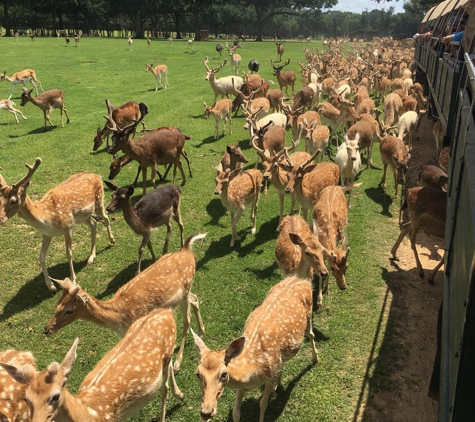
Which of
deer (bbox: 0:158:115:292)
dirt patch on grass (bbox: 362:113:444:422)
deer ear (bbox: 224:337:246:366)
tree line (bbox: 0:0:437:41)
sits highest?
tree line (bbox: 0:0:437:41)

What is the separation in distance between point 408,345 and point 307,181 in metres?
4.12

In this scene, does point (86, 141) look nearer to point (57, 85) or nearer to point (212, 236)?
point (212, 236)

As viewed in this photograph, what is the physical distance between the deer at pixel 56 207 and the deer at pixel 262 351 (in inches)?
150

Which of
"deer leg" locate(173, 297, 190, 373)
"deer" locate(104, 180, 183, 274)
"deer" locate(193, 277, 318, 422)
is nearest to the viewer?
"deer" locate(193, 277, 318, 422)

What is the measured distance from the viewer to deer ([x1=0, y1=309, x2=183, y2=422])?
333 cm

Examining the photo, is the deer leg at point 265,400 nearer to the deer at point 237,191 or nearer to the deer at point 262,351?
the deer at point 262,351

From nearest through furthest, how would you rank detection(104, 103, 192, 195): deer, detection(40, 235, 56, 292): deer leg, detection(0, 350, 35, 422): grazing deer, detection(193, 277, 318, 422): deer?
detection(0, 350, 35, 422): grazing deer < detection(193, 277, 318, 422): deer < detection(40, 235, 56, 292): deer leg < detection(104, 103, 192, 195): deer

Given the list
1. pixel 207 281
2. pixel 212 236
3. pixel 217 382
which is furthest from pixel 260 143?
pixel 217 382

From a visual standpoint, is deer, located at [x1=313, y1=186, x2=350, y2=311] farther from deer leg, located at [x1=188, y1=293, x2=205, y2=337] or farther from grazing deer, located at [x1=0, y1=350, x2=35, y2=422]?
grazing deer, located at [x1=0, y1=350, x2=35, y2=422]

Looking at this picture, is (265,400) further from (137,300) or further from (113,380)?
(137,300)

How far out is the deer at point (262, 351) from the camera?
3.88 meters

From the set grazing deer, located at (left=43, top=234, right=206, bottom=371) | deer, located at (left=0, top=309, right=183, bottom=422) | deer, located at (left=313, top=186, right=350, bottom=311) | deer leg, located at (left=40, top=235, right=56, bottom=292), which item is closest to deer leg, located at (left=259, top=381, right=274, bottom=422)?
deer, located at (left=0, top=309, right=183, bottom=422)

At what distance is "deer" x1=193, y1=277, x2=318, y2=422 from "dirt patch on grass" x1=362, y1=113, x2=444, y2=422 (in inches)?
Result: 39.0

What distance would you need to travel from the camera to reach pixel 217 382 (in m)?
3.86
